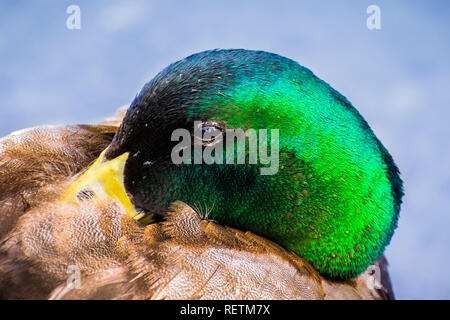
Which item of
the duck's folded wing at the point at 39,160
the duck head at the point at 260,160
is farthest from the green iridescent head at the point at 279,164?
the duck's folded wing at the point at 39,160

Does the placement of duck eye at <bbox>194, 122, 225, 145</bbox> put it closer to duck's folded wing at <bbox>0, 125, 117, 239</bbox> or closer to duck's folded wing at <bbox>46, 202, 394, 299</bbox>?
duck's folded wing at <bbox>46, 202, 394, 299</bbox>

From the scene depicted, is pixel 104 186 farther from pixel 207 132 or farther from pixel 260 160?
pixel 260 160

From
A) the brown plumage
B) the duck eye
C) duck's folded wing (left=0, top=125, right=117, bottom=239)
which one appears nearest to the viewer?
the brown plumage

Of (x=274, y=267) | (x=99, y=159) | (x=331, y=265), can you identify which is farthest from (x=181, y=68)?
(x=331, y=265)

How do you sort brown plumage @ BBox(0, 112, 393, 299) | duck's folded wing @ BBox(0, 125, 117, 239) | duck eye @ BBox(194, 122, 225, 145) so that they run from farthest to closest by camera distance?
duck eye @ BBox(194, 122, 225, 145) → duck's folded wing @ BBox(0, 125, 117, 239) → brown plumage @ BBox(0, 112, 393, 299)
